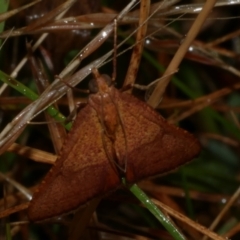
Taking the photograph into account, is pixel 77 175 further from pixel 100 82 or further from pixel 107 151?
pixel 100 82

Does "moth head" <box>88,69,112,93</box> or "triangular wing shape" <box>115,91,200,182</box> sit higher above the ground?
"moth head" <box>88,69,112,93</box>

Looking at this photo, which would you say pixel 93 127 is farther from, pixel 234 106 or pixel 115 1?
pixel 234 106

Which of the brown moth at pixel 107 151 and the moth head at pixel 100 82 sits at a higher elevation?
the moth head at pixel 100 82

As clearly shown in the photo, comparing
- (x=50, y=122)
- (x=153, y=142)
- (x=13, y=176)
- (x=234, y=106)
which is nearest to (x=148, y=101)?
(x=153, y=142)

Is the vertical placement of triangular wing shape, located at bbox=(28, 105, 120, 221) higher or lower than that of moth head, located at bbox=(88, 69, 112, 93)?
lower

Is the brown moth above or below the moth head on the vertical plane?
below

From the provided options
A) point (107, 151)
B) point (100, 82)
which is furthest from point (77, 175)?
point (100, 82)
